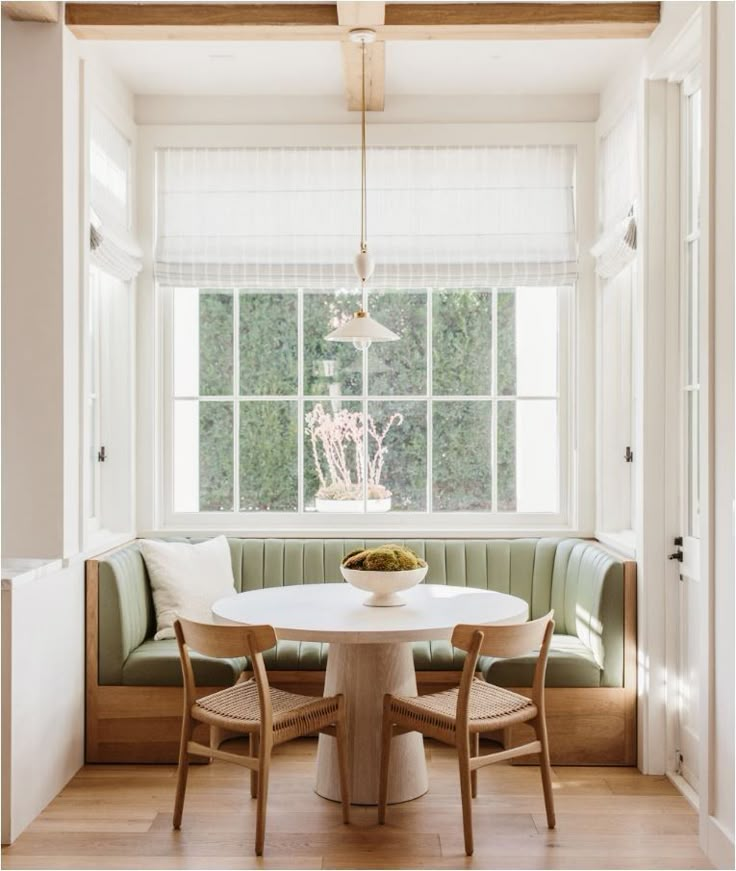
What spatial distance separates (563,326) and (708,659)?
226 cm

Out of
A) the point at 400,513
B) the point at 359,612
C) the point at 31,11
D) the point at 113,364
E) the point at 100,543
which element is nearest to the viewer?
the point at 359,612

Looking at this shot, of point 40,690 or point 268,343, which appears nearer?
point 40,690

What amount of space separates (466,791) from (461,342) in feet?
8.30

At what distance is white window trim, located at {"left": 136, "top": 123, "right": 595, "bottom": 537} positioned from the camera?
4.84 m

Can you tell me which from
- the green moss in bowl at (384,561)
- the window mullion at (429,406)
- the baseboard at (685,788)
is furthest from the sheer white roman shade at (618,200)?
the baseboard at (685,788)

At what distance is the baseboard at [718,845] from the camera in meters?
2.94

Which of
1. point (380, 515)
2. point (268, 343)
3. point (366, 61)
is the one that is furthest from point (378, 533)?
point (366, 61)

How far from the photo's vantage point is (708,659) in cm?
310

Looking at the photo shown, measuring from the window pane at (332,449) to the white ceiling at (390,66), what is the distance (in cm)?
165

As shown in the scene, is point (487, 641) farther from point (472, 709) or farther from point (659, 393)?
point (659, 393)

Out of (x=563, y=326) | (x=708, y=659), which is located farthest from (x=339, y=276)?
(x=708, y=659)

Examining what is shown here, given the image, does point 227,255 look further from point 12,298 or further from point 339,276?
point 12,298

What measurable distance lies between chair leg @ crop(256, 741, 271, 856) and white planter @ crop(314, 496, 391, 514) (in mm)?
1954

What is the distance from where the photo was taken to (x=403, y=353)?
4.98 metres
